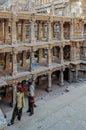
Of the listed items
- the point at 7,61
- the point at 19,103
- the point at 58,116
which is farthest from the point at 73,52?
the point at 19,103

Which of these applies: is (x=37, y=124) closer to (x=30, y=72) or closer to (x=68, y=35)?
(x=30, y=72)

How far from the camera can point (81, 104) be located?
69.6 feet

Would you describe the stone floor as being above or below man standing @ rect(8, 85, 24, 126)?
below

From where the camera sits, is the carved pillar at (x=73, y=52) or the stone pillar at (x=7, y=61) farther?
the carved pillar at (x=73, y=52)

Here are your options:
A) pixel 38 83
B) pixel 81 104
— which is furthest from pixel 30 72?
pixel 81 104

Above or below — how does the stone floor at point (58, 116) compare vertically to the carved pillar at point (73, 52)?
below

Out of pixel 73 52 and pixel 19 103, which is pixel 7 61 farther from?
pixel 73 52

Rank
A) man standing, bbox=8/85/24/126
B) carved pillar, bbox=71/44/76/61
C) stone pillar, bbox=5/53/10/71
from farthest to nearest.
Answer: carved pillar, bbox=71/44/76/61 → stone pillar, bbox=5/53/10/71 → man standing, bbox=8/85/24/126

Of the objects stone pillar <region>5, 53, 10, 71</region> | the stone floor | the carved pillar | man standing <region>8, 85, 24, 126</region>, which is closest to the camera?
the stone floor

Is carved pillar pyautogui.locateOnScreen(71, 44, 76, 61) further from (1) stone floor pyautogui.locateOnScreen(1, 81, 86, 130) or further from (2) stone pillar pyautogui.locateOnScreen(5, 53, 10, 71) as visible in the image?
(2) stone pillar pyautogui.locateOnScreen(5, 53, 10, 71)

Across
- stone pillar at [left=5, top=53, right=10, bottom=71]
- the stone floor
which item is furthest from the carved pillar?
stone pillar at [left=5, top=53, right=10, bottom=71]

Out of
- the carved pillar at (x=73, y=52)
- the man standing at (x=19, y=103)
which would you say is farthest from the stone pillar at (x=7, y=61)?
the carved pillar at (x=73, y=52)

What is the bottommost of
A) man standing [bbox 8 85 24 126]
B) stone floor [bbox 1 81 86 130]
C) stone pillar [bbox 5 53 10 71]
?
stone floor [bbox 1 81 86 130]

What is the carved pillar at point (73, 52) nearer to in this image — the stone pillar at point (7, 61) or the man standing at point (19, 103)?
the stone pillar at point (7, 61)
